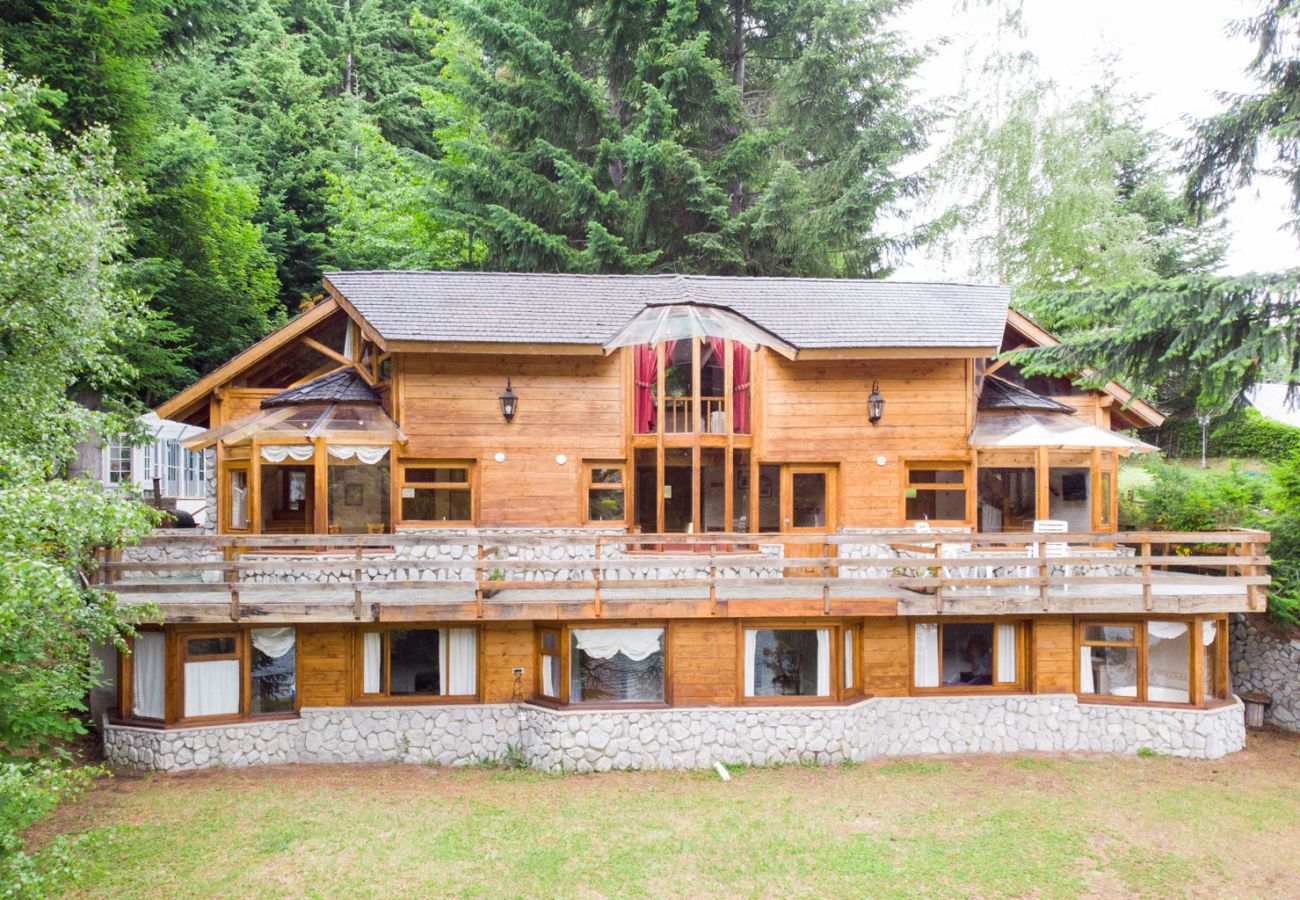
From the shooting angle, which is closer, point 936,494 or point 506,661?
point 506,661

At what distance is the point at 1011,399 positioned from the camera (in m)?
12.2

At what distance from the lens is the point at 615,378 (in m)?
11.8

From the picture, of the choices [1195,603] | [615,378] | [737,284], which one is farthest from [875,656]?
[737,284]

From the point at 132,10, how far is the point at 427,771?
13391mm

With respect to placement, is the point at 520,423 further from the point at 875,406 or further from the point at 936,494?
the point at 936,494

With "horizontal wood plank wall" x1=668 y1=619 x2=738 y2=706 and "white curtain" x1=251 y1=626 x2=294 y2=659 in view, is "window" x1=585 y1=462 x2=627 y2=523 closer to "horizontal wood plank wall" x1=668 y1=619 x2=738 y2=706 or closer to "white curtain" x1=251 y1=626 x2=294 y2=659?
"horizontal wood plank wall" x1=668 y1=619 x2=738 y2=706

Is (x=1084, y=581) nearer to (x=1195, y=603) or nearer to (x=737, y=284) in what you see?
(x=1195, y=603)

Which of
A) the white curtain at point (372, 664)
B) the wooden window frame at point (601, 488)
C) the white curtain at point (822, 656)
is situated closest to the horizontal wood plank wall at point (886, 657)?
the white curtain at point (822, 656)

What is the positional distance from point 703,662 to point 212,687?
646 centimetres

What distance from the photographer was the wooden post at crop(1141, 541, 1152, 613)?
363 inches

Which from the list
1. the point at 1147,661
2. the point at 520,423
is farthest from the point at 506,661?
the point at 1147,661

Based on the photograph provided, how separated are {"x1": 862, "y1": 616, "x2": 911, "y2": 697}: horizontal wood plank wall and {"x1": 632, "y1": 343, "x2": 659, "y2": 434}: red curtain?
4732mm

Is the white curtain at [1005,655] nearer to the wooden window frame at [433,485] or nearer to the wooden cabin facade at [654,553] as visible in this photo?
the wooden cabin facade at [654,553]

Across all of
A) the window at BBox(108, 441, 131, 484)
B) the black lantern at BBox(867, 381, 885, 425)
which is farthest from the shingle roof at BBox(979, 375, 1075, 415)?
the window at BBox(108, 441, 131, 484)
